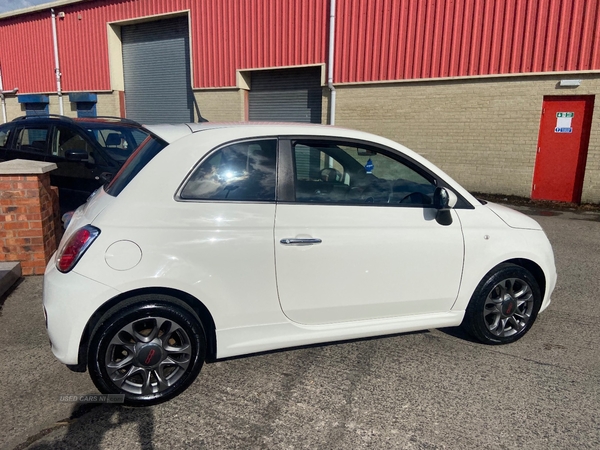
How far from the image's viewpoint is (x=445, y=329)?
3.81 metres

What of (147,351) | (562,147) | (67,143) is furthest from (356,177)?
(562,147)

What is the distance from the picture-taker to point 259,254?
274 cm

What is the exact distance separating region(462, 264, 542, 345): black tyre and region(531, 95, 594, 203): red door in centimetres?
819

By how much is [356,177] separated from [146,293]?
162cm

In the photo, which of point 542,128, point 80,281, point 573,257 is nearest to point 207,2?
point 542,128

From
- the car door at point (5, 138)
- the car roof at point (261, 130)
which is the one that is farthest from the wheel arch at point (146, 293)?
the car door at point (5, 138)

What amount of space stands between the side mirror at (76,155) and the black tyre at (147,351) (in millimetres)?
3971

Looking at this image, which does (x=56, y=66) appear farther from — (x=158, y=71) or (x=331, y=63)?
(x=331, y=63)

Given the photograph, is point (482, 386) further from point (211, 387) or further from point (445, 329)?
point (211, 387)

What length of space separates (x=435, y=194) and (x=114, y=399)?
8.01 ft

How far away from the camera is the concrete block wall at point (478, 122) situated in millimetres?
10070

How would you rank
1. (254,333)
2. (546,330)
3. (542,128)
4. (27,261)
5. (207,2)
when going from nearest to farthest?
(254,333) < (546,330) < (27,261) < (542,128) < (207,2)

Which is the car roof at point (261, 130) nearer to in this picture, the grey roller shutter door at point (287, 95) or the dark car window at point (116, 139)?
the dark car window at point (116, 139)

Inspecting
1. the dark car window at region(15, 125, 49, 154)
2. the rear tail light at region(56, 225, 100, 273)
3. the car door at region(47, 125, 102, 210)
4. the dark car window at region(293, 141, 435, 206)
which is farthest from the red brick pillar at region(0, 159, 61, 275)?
the dark car window at region(293, 141, 435, 206)
